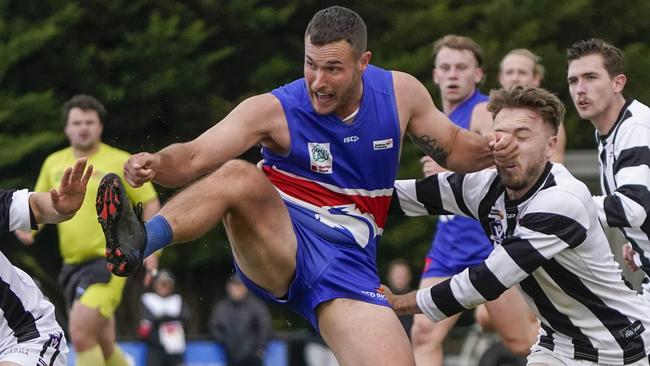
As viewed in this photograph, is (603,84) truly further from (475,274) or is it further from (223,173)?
(223,173)

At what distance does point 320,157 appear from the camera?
6461 millimetres

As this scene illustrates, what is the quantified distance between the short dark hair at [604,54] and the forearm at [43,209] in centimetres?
304

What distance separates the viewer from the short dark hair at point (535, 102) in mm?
6363

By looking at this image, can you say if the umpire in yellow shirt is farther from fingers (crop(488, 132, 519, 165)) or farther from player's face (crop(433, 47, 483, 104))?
fingers (crop(488, 132, 519, 165))

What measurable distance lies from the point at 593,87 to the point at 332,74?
1.84 meters

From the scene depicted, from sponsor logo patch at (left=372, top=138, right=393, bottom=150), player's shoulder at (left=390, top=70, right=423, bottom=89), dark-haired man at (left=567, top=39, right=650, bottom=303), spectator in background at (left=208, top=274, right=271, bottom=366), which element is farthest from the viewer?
spectator in background at (left=208, top=274, right=271, bottom=366)

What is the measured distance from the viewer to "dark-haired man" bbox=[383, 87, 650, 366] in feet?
20.3

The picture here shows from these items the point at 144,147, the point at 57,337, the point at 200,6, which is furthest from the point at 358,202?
the point at 200,6

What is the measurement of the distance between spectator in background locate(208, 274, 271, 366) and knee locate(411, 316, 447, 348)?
5.39 metres

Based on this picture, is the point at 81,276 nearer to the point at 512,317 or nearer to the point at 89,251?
the point at 89,251

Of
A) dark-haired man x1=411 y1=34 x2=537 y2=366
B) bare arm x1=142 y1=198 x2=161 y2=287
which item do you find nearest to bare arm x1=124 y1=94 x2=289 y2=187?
dark-haired man x1=411 y1=34 x2=537 y2=366

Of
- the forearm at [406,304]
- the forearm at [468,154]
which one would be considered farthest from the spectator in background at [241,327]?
the forearm at [468,154]

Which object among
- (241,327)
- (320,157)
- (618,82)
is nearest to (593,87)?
(618,82)

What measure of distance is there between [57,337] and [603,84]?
10.7 feet
